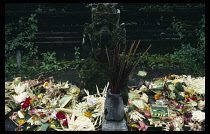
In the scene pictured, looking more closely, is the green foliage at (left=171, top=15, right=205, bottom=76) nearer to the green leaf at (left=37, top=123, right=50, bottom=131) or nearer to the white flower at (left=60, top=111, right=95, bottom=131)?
the white flower at (left=60, top=111, right=95, bottom=131)

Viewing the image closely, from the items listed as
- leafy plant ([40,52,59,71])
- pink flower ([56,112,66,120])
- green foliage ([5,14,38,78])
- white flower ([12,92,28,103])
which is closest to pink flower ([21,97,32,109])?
white flower ([12,92,28,103])

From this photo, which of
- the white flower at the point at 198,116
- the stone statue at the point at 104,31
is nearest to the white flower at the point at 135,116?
the white flower at the point at 198,116

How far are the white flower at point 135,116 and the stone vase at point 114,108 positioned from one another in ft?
1.05

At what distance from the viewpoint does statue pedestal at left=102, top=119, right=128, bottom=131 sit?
298 cm

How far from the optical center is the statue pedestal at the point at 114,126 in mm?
2977

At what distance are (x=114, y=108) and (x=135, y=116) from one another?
1.61 ft

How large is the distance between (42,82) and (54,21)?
3.83 meters

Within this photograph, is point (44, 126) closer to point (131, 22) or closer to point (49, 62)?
point (49, 62)

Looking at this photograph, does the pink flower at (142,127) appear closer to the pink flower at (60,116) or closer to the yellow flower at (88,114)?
the yellow flower at (88,114)

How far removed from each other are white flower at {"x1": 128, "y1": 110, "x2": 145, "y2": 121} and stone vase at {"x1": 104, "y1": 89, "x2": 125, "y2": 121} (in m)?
0.32

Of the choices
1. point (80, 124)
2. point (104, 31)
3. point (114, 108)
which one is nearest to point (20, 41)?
point (104, 31)

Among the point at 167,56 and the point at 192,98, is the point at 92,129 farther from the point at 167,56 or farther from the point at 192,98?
the point at 167,56

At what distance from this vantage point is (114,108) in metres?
3.02

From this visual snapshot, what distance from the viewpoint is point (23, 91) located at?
164 inches
